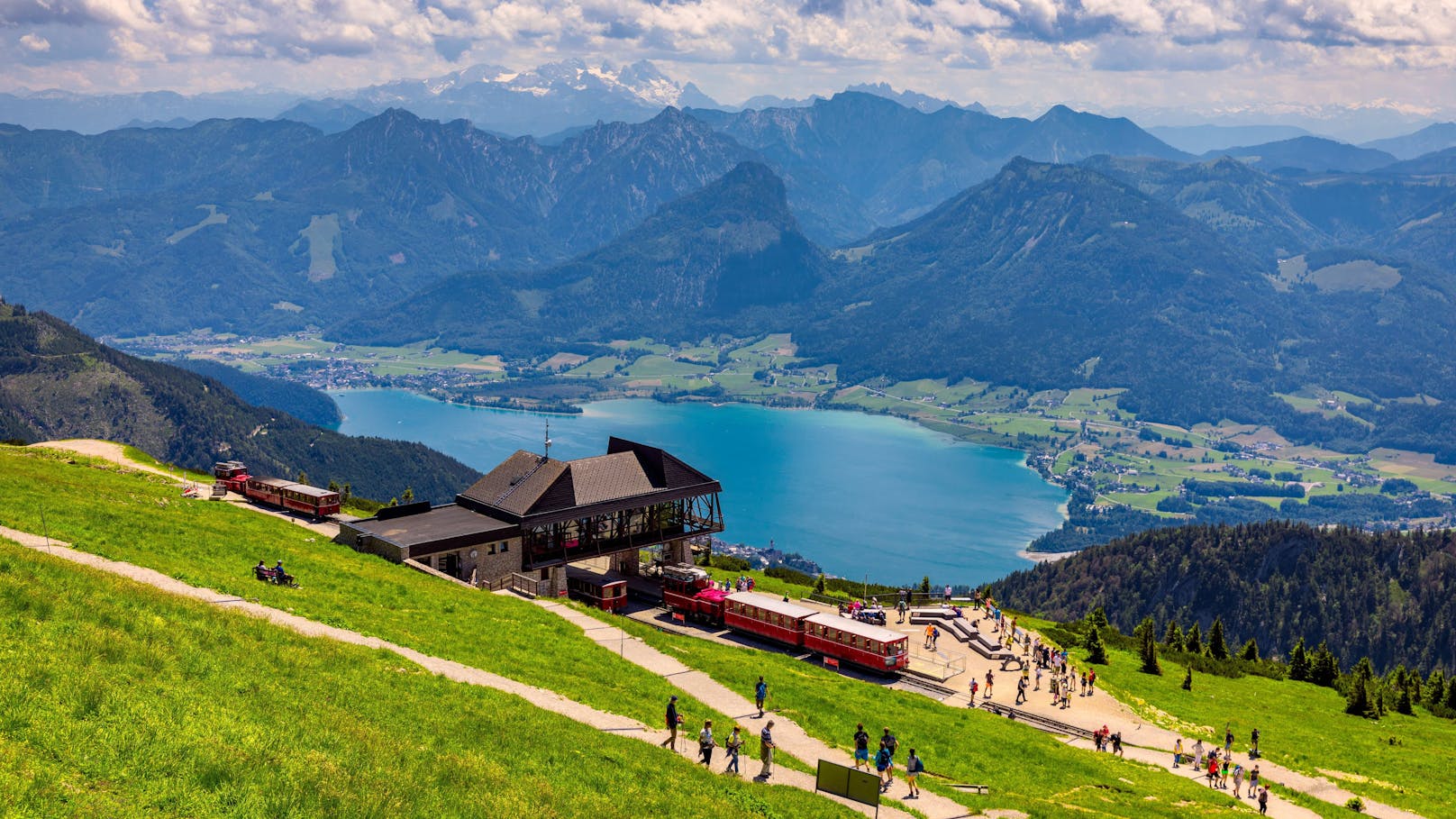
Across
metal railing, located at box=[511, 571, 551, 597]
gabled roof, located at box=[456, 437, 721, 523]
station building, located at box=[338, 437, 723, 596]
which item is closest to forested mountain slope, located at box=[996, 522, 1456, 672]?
station building, located at box=[338, 437, 723, 596]

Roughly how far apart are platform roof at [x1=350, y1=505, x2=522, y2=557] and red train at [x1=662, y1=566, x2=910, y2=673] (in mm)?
11517

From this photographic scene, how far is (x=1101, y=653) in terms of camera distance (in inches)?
3051

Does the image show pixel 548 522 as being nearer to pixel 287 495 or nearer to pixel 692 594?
pixel 692 594

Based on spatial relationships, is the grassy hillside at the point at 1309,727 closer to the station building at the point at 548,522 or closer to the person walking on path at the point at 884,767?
the person walking on path at the point at 884,767

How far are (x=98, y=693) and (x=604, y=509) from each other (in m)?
48.6

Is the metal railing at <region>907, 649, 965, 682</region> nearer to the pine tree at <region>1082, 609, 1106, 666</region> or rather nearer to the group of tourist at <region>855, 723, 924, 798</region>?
the pine tree at <region>1082, 609, 1106, 666</region>

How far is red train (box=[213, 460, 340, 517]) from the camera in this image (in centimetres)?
7725

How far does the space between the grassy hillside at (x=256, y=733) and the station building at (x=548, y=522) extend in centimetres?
2870

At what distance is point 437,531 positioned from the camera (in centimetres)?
7112

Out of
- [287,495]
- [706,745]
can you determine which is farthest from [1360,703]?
[287,495]

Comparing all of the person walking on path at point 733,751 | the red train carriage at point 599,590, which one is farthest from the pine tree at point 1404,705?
the person walking on path at point 733,751

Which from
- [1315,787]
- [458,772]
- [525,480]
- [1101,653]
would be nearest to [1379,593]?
[1101,653]

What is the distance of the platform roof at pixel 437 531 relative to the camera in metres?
68.2

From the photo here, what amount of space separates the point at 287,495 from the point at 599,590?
80.5 feet
